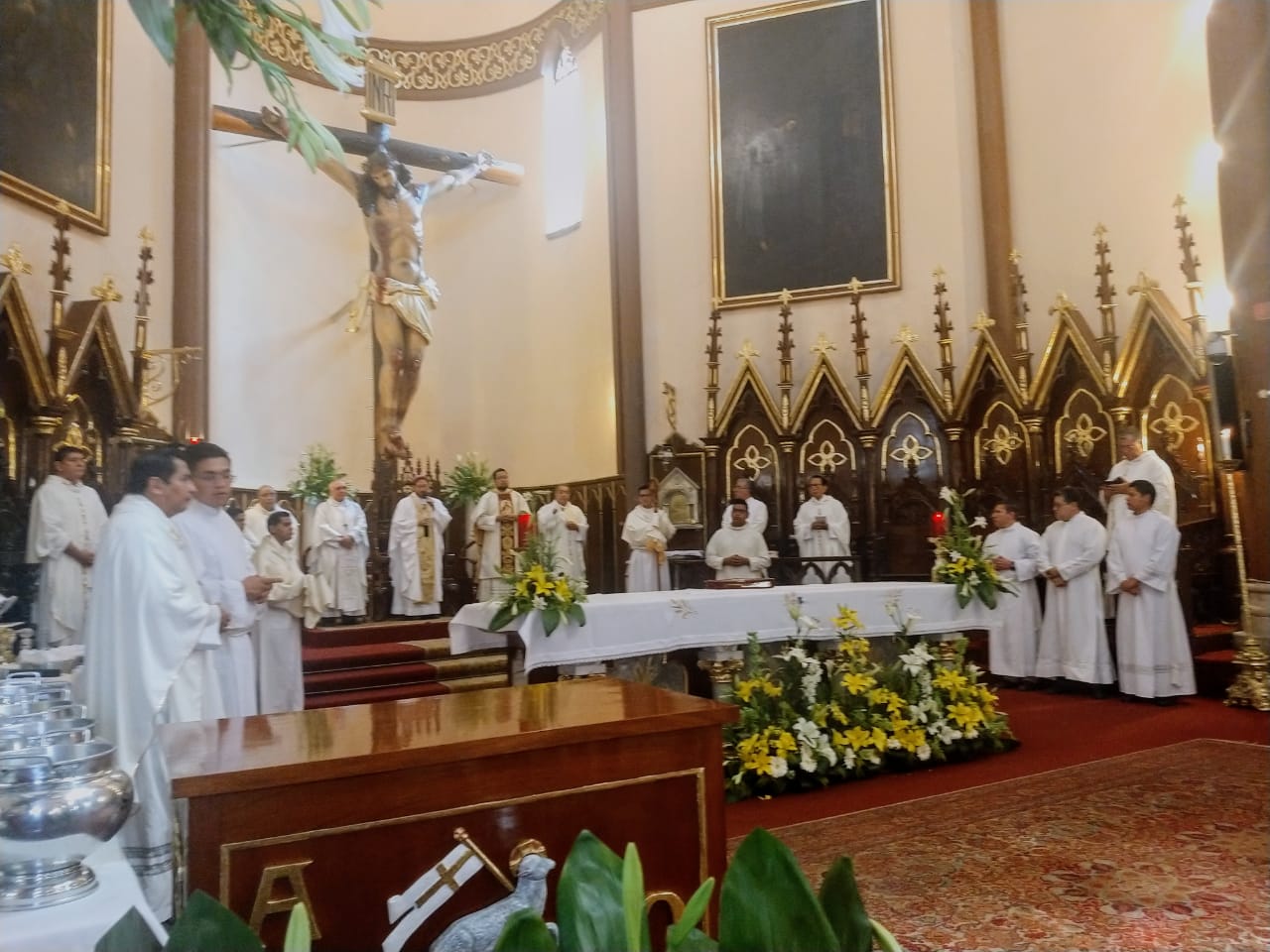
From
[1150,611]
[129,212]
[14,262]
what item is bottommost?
[1150,611]

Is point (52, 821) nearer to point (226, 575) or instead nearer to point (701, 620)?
point (226, 575)

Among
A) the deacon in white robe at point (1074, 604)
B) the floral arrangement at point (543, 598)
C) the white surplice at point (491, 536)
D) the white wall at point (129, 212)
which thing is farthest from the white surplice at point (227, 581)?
the deacon in white robe at point (1074, 604)

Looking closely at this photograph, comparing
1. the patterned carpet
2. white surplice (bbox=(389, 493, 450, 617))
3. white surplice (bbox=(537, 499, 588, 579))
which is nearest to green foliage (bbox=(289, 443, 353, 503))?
white surplice (bbox=(389, 493, 450, 617))

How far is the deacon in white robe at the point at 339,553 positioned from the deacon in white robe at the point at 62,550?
8.88 ft

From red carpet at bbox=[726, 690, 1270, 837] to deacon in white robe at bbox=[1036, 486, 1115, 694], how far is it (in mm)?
283

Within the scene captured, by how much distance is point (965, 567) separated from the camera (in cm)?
612

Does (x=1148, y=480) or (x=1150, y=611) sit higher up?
(x=1148, y=480)

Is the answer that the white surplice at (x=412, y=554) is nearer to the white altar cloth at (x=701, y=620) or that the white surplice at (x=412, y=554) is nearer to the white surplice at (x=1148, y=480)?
the white altar cloth at (x=701, y=620)

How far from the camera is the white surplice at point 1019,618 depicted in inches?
335

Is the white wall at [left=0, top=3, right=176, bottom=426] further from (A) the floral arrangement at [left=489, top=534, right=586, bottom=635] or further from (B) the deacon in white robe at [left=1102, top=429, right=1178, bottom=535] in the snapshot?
(B) the deacon in white robe at [left=1102, top=429, right=1178, bottom=535]

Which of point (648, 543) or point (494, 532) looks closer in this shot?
point (648, 543)

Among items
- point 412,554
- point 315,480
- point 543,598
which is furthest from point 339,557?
point 543,598

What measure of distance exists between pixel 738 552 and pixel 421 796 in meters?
6.62

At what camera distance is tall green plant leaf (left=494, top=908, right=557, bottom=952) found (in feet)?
2.44
